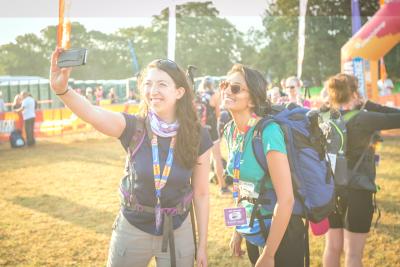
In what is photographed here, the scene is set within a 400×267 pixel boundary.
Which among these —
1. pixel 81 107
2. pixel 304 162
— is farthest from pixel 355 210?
pixel 81 107

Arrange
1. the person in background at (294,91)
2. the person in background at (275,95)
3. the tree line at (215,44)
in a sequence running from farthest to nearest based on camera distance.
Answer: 1. the tree line at (215,44)
2. the person in background at (294,91)
3. the person in background at (275,95)

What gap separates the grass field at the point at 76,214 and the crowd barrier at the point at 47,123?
350 centimetres

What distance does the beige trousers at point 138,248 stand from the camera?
2.15 m

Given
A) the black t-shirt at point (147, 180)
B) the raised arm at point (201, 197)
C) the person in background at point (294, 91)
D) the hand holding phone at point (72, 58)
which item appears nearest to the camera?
the hand holding phone at point (72, 58)

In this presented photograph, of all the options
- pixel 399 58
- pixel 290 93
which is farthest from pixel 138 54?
pixel 290 93

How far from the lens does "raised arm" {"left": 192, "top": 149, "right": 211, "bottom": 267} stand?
231 centimetres

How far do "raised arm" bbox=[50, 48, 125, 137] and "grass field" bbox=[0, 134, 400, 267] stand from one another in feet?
9.13

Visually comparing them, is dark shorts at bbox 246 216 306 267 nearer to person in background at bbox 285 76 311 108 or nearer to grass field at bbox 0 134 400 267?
grass field at bbox 0 134 400 267

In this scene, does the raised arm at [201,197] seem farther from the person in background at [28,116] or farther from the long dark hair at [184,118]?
the person in background at [28,116]

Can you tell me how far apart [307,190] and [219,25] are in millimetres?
62437

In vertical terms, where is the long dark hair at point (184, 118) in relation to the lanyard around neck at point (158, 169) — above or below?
above

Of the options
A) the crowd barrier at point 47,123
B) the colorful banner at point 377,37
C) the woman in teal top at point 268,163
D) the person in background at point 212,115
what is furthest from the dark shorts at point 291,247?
the crowd barrier at point 47,123

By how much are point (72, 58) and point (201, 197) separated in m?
1.21

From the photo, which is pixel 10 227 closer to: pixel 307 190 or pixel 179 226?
pixel 179 226
